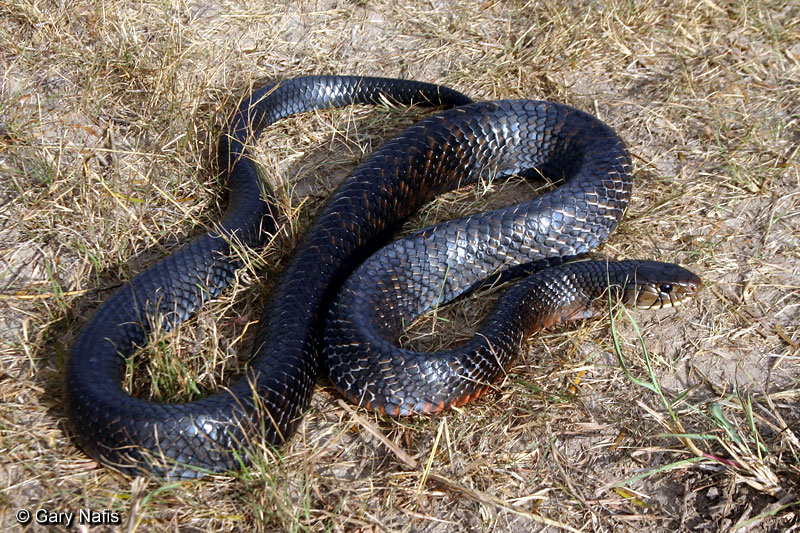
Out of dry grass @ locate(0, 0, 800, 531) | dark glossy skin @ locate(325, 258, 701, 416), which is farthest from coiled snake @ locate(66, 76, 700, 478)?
dry grass @ locate(0, 0, 800, 531)

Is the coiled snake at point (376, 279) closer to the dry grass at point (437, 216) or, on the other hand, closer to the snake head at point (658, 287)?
the snake head at point (658, 287)

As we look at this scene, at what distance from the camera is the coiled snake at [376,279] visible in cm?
309

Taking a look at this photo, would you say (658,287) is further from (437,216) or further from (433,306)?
(437,216)

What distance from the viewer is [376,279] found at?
386 cm

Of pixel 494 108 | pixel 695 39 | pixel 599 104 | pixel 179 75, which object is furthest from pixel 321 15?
pixel 695 39

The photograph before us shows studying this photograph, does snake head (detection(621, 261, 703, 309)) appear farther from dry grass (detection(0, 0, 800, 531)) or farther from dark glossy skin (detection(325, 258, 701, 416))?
dry grass (detection(0, 0, 800, 531))

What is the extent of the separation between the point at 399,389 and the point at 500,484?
654 mm

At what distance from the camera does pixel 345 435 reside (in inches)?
134

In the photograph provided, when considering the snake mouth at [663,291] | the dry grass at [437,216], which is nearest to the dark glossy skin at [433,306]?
the snake mouth at [663,291]

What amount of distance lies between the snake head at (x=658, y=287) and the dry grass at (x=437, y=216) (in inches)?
4.9

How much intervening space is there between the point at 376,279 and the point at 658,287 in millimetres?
1646

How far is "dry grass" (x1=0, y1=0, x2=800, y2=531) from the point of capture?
10.00 ft

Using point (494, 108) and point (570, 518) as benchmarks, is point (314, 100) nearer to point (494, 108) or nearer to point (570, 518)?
point (494, 108)

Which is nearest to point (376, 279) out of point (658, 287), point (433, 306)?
point (433, 306)
